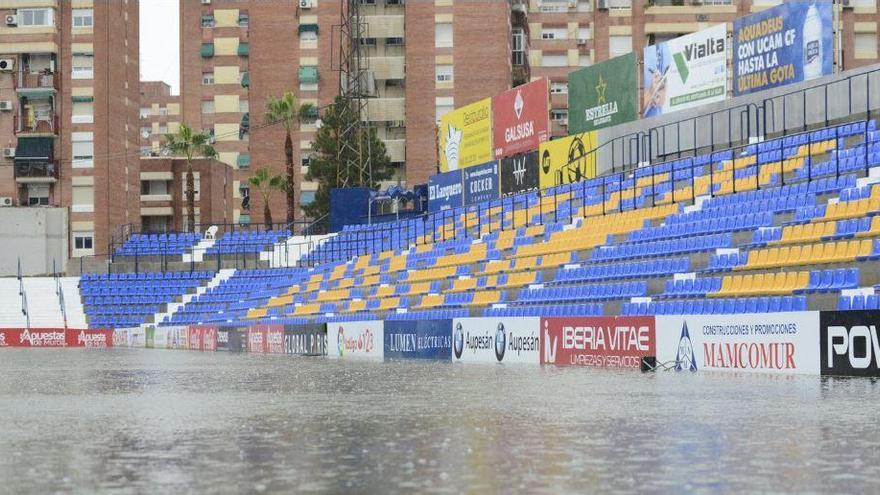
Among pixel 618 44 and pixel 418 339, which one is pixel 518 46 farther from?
pixel 418 339

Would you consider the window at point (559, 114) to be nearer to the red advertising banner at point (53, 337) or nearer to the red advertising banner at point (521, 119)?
the red advertising banner at point (521, 119)

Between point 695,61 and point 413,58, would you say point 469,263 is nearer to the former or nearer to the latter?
point 695,61

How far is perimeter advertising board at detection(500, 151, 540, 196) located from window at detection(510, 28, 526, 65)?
165ft

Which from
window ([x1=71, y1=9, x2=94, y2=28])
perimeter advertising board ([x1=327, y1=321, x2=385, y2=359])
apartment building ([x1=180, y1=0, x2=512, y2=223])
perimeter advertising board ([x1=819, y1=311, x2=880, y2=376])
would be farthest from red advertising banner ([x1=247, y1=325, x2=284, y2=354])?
apartment building ([x1=180, y1=0, x2=512, y2=223])

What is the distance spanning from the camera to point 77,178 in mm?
90250

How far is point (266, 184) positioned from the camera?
110 m

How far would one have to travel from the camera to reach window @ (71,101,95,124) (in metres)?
90.6

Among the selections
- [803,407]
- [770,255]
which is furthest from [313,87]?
[803,407]

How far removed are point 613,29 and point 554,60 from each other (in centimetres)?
697

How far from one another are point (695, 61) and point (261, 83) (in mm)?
67000

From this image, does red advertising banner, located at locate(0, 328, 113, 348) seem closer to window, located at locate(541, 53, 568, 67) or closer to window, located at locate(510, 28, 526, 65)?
window, located at locate(510, 28, 526, 65)

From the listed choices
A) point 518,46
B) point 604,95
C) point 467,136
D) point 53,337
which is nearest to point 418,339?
point 604,95

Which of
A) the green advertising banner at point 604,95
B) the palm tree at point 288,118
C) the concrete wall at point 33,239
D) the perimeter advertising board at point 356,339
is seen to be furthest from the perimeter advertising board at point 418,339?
the palm tree at point 288,118

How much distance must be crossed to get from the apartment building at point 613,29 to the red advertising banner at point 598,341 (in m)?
75.4
